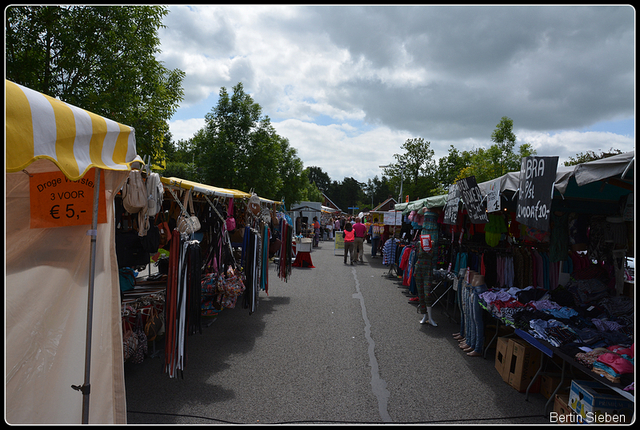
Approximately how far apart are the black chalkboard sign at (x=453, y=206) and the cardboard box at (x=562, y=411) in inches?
120

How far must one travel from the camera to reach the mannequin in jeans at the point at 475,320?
5191 millimetres

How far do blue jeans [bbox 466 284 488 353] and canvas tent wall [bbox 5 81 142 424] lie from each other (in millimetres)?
4732

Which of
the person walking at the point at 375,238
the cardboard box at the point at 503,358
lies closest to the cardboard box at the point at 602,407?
the cardboard box at the point at 503,358

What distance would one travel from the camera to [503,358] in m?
4.48

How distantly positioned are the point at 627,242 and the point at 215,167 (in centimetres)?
1733

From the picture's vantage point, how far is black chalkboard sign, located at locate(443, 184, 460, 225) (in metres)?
6.01

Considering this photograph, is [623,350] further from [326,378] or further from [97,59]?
[97,59]

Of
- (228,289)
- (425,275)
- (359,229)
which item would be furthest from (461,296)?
(359,229)

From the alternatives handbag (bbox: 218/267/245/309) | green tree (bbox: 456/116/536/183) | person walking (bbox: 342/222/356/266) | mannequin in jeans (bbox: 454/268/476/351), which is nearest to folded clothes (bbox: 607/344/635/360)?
mannequin in jeans (bbox: 454/268/476/351)

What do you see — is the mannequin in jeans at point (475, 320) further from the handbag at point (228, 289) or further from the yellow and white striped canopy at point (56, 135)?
the yellow and white striped canopy at point (56, 135)

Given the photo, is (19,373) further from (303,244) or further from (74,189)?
(303,244)

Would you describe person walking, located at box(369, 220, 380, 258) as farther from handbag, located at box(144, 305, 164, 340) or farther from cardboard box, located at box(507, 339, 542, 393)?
handbag, located at box(144, 305, 164, 340)

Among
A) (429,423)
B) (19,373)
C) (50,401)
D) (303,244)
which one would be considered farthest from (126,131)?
(303,244)

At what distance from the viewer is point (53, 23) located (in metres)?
7.58
